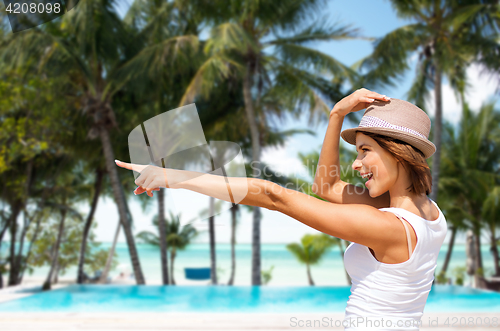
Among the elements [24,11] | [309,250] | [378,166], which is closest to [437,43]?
[24,11]

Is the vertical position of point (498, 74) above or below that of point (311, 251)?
above

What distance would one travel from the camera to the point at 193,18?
11.2 metres

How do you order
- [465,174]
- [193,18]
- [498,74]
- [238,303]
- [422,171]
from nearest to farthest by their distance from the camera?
1. [422,171]
2. [238,303]
3. [498,74]
4. [193,18]
5. [465,174]

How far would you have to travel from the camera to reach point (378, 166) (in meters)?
0.88

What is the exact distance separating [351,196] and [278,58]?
941cm

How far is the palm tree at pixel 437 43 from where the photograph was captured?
9.02 metres

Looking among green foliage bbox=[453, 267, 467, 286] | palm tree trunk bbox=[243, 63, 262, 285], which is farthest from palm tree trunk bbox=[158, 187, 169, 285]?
green foliage bbox=[453, 267, 467, 286]

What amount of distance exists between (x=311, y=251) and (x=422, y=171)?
62.7ft

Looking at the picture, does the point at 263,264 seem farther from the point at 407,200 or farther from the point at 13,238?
the point at 407,200

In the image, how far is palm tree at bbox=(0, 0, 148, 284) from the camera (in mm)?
8797

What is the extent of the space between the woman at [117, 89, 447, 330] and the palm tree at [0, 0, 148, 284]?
30.0 feet

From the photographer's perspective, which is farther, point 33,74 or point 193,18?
point 193,18

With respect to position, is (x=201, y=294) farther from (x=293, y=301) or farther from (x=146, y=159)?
(x=146, y=159)

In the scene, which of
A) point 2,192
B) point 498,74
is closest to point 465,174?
point 498,74
